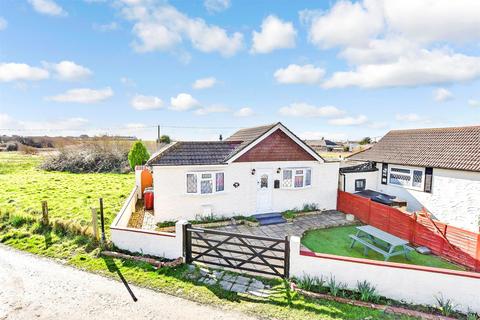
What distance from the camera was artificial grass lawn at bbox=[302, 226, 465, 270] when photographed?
390 inches

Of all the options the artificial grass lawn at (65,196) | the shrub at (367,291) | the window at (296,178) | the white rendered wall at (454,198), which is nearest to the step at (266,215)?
the window at (296,178)

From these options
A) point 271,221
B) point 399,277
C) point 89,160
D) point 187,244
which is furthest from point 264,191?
point 89,160

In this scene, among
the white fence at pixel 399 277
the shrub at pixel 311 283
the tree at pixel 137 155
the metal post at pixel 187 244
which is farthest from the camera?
the tree at pixel 137 155

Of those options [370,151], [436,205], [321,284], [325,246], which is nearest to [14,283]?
[321,284]

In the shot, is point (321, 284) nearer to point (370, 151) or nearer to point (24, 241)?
point (24, 241)

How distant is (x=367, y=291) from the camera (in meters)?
7.21

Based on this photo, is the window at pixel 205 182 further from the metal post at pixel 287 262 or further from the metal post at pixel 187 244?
the metal post at pixel 287 262

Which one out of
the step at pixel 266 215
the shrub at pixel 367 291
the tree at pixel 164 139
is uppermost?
the tree at pixel 164 139

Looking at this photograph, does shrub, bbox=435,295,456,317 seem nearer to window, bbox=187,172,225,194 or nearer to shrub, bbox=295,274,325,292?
shrub, bbox=295,274,325,292

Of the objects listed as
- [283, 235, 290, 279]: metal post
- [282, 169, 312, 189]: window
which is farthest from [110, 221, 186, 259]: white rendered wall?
[282, 169, 312, 189]: window

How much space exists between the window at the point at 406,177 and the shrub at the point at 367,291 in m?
10.6

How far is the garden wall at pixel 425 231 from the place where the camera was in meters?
9.48

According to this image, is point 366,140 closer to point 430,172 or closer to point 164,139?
point 164,139

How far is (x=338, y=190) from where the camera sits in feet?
53.6
